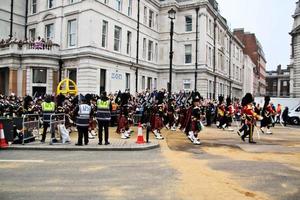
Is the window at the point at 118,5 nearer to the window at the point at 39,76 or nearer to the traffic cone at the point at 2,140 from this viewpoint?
the window at the point at 39,76

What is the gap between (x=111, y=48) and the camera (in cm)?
3453

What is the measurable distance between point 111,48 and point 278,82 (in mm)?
97358

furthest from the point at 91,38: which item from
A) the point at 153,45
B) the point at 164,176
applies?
the point at 164,176

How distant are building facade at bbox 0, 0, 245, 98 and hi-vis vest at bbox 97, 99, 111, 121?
60.6 feet

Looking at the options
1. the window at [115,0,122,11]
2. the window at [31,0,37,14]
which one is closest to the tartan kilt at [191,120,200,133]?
the window at [115,0,122,11]

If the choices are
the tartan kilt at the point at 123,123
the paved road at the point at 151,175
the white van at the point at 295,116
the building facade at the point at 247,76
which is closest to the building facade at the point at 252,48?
the building facade at the point at 247,76

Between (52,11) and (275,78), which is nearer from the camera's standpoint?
(52,11)

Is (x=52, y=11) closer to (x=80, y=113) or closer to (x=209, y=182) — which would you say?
(x=80, y=113)

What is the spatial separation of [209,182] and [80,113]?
21.7ft

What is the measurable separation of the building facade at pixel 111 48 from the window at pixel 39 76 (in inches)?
3.4

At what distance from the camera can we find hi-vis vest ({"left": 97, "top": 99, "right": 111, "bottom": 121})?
43.5ft

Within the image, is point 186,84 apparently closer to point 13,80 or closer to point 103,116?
point 13,80

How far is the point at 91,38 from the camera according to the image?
31.6 m

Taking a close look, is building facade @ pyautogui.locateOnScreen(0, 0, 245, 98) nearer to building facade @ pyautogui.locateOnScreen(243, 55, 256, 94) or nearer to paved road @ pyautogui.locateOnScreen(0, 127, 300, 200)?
paved road @ pyautogui.locateOnScreen(0, 127, 300, 200)
